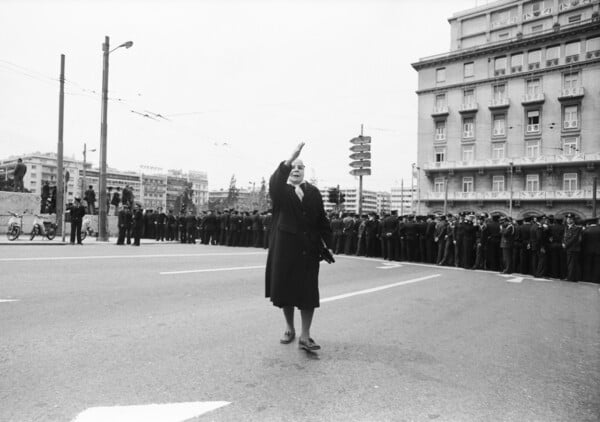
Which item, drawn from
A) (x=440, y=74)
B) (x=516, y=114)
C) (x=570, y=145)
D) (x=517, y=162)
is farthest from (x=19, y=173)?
(x=570, y=145)

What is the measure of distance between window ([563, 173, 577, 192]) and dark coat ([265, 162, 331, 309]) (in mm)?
54402

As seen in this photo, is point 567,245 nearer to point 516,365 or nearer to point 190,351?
point 516,365

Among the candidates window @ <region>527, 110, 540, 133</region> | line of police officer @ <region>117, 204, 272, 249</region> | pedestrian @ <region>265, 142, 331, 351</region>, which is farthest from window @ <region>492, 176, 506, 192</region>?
pedestrian @ <region>265, 142, 331, 351</region>

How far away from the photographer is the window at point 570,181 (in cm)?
5075

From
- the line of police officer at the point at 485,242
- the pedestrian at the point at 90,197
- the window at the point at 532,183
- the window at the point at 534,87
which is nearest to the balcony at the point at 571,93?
the window at the point at 534,87

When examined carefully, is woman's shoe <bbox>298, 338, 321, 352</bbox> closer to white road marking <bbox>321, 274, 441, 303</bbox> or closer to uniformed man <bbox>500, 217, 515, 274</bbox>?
white road marking <bbox>321, 274, 441, 303</bbox>

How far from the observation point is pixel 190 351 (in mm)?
4449

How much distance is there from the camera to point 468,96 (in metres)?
58.0

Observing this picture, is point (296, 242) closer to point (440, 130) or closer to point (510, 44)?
point (440, 130)

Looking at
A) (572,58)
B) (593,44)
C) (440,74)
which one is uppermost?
(593,44)

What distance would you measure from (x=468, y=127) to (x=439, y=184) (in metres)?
7.96

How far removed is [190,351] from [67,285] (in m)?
4.60

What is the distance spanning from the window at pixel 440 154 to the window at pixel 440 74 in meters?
9.24

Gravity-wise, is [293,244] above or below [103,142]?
below
